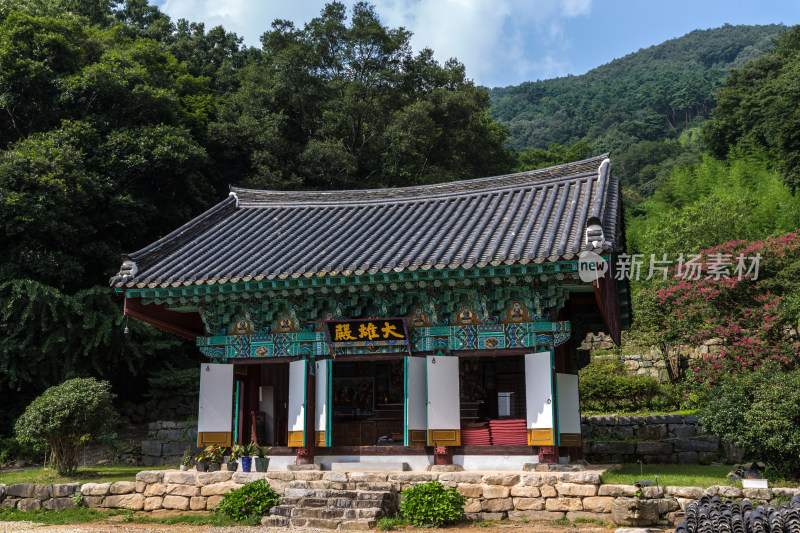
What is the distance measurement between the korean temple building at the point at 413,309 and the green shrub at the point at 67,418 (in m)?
2.07

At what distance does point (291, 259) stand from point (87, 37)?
1890 cm

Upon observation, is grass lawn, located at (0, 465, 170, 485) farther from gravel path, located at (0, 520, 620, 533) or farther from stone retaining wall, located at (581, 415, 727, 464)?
stone retaining wall, located at (581, 415, 727, 464)

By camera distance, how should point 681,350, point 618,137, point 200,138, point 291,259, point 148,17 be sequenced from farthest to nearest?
point 618,137
point 148,17
point 200,138
point 681,350
point 291,259

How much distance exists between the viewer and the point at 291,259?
1388 cm

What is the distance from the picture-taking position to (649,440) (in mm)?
19344

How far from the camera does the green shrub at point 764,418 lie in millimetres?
12106

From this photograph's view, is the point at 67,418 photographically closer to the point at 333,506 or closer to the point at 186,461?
the point at 186,461

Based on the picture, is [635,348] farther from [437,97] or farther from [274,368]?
[274,368]

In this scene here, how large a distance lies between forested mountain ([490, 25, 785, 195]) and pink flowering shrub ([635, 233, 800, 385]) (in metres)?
33.1

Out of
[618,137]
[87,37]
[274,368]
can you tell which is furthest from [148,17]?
[618,137]

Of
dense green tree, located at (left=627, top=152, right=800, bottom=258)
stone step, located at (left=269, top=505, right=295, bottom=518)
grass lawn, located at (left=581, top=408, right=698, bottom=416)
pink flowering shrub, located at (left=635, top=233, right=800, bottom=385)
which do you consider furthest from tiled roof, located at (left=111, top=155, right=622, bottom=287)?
dense green tree, located at (left=627, top=152, right=800, bottom=258)

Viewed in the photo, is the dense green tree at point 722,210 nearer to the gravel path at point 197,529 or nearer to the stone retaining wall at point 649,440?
the stone retaining wall at point 649,440

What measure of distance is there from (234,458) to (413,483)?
3.74 metres

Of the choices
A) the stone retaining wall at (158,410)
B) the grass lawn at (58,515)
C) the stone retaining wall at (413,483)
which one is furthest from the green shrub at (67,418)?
the stone retaining wall at (158,410)
